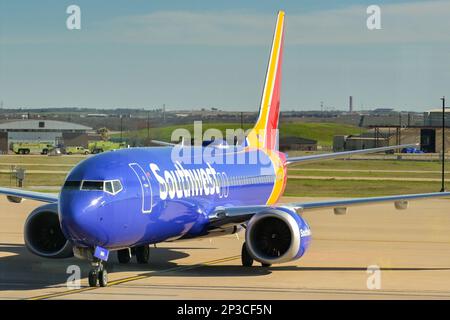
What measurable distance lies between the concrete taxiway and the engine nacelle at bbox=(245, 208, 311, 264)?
68 centimetres

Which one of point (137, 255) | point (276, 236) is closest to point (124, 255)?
point (137, 255)

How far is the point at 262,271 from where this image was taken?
29812 mm

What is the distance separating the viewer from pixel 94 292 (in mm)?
24703

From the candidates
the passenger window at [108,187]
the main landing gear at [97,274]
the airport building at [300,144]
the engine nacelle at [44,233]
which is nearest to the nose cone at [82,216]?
the passenger window at [108,187]

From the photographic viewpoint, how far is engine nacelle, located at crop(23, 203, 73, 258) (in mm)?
29031

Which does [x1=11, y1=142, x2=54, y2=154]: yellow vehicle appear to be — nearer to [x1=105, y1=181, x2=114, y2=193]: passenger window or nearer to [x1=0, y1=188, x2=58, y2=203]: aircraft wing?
Result: [x1=0, y1=188, x2=58, y2=203]: aircraft wing

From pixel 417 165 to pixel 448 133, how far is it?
188 feet

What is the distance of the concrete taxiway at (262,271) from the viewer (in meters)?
24.9

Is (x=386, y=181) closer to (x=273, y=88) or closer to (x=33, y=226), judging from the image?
(x=273, y=88)

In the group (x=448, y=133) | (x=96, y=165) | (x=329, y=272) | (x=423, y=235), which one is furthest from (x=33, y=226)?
(x=448, y=133)

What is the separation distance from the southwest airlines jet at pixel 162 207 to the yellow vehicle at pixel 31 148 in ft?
410

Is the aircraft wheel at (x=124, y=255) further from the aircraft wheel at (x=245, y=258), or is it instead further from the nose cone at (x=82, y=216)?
the nose cone at (x=82, y=216)

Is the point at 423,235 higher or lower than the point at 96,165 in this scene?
lower
